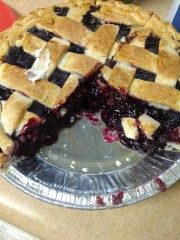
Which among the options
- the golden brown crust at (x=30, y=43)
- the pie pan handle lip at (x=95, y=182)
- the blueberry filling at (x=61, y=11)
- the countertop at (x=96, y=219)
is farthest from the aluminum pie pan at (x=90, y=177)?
the blueberry filling at (x=61, y=11)

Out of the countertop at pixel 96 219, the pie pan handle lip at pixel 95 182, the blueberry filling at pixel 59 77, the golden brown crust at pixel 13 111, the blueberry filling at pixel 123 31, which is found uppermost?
the blueberry filling at pixel 123 31

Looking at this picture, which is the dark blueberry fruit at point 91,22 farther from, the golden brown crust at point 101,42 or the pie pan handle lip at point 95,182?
the pie pan handle lip at point 95,182

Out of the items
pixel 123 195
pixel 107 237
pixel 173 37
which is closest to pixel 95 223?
pixel 107 237

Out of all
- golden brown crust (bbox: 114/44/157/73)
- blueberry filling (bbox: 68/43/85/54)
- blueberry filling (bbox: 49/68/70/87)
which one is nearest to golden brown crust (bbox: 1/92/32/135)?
blueberry filling (bbox: 49/68/70/87)

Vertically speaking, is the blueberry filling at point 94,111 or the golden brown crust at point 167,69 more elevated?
the golden brown crust at point 167,69

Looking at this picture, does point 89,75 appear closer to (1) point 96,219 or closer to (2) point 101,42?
(2) point 101,42

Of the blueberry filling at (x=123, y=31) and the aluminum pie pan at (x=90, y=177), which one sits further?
the blueberry filling at (x=123, y=31)

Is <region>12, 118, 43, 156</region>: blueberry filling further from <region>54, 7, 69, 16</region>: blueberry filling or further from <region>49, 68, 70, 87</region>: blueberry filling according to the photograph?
<region>54, 7, 69, 16</region>: blueberry filling

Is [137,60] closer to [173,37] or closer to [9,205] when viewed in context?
[173,37]
